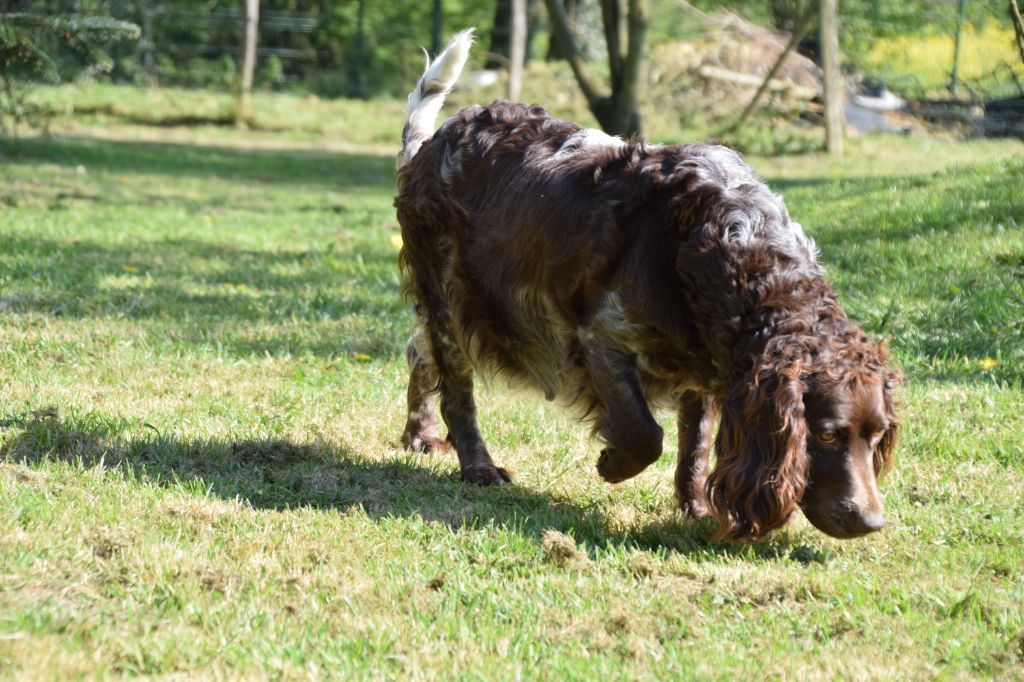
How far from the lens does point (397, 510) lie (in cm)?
455

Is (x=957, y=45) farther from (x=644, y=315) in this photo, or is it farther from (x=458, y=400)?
(x=644, y=315)

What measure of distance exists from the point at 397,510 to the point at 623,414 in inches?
36.5

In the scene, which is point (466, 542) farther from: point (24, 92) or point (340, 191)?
point (340, 191)

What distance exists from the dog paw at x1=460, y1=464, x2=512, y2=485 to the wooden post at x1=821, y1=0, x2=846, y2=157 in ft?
36.7

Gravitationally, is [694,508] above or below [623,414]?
below

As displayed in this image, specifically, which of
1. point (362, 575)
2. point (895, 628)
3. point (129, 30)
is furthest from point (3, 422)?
point (129, 30)

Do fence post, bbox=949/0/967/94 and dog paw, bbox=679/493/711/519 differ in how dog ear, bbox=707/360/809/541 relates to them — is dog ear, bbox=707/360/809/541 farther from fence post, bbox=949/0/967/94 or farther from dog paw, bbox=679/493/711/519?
fence post, bbox=949/0/967/94

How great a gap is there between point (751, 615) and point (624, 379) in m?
1.10

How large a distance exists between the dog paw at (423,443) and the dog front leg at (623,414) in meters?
1.30

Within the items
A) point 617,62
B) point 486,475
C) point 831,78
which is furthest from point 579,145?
point 831,78

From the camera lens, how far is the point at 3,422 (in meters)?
5.16

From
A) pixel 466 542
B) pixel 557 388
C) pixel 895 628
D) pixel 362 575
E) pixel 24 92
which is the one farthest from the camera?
pixel 24 92

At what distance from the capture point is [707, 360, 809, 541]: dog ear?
12.5 feet

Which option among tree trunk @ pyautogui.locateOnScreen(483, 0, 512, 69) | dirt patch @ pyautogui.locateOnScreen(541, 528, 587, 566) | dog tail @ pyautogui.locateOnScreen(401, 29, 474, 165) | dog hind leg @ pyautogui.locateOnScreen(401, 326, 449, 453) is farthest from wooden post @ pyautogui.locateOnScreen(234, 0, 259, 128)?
dirt patch @ pyautogui.locateOnScreen(541, 528, 587, 566)
